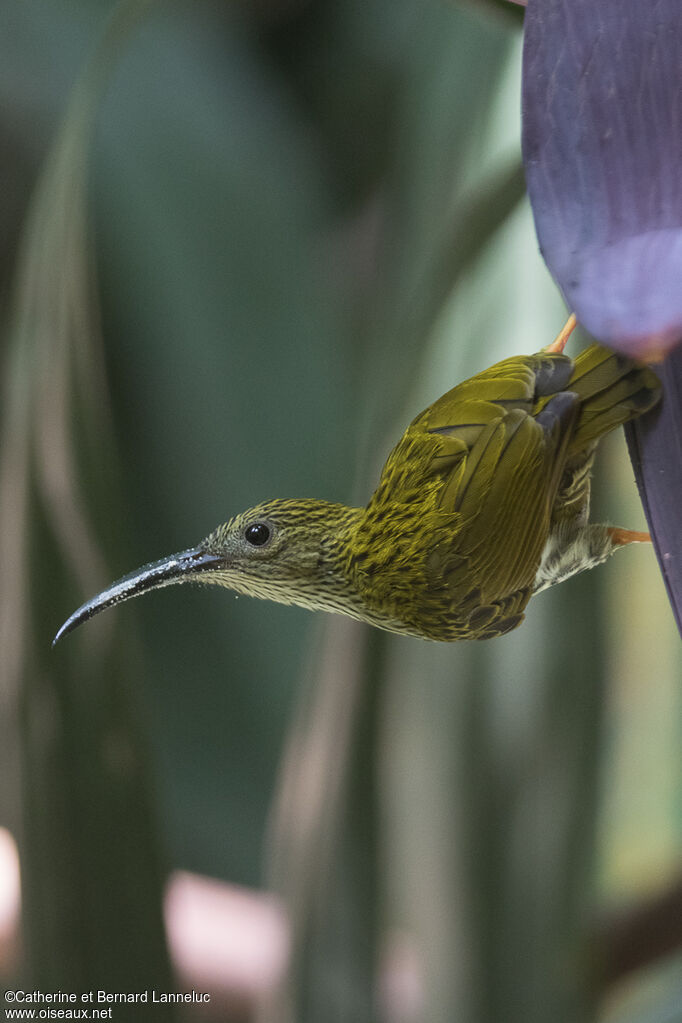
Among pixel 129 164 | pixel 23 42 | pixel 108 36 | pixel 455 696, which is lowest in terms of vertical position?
pixel 455 696

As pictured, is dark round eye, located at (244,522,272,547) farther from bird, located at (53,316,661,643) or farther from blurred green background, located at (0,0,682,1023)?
blurred green background, located at (0,0,682,1023)

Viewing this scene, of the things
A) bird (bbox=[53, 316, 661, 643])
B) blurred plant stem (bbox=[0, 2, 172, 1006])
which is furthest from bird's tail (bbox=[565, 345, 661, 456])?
blurred plant stem (bbox=[0, 2, 172, 1006])

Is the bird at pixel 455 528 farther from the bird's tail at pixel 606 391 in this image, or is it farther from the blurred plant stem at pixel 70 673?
the blurred plant stem at pixel 70 673

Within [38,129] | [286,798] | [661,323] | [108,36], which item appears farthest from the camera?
[38,129]

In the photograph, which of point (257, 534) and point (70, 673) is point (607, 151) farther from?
point (70, 673)

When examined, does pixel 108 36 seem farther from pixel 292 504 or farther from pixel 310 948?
pixel 310 948

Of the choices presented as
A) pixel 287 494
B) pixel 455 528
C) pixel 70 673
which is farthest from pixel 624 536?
pixel 287 494

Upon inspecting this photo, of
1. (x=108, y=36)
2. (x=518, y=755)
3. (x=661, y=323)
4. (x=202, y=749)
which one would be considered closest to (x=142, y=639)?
(x=202, y=749)

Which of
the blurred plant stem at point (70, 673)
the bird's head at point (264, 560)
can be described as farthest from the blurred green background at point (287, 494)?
the bird's head at point (264, 560)
